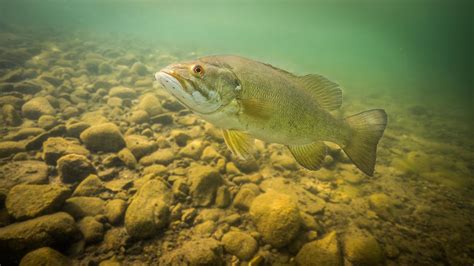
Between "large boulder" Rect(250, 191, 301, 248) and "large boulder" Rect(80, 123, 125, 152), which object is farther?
"large boulder" Rect(80, 123, 125, 152)

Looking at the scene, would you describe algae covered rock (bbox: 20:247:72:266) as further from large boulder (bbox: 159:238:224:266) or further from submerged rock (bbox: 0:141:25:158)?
submerged rock (bbox: 0:141:25:158)

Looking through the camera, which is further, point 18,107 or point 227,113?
point 18,107

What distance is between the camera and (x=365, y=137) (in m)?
3.13

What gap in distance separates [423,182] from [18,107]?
11.5 metres

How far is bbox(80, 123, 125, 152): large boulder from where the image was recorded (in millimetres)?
4930

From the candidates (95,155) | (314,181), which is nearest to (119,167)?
(95,155)

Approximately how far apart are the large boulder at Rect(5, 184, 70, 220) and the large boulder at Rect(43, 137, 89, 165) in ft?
4.76

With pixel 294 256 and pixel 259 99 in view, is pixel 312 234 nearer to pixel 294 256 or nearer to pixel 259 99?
pixel 294 256

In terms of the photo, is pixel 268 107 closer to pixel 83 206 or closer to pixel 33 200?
pixel 83 206

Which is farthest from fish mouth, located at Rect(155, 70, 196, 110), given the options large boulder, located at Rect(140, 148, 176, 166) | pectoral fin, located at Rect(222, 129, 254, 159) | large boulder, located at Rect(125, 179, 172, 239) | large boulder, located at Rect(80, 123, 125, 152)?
large boulder, located at Rect(80, 123, 125, 152)

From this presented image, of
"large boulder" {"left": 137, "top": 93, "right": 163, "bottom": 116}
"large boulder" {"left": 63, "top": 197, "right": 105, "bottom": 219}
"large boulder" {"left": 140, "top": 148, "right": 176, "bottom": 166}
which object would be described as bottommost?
"large boulder" {"left": 63, "top": 197, "right": 105, "bottom": 219}

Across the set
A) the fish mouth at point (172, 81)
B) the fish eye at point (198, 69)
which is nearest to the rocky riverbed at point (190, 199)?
the fish mouth at point (172, 81)

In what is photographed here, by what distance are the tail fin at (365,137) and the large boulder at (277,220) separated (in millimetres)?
1162

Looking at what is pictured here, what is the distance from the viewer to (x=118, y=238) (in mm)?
3176
